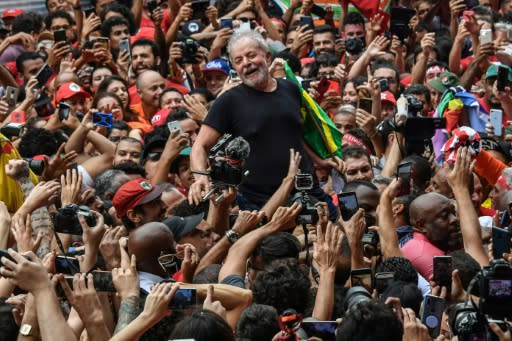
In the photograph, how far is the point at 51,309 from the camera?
5.70 metres

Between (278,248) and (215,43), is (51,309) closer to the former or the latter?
(278,248)

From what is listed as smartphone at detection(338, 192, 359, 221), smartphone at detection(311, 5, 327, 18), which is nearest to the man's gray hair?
smartphone at detection(338, 192, 359, 221)

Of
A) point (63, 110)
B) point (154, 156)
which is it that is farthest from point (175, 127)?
point (63, 110)

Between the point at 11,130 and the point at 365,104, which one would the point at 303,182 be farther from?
the point at 365,104

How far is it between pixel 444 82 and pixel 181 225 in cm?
435

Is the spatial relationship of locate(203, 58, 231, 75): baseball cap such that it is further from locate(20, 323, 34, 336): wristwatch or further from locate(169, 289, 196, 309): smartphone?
locate(169, 289, 196, 309): smartphone

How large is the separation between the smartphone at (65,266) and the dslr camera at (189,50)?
5760mm

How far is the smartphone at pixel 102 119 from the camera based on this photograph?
1002 cm

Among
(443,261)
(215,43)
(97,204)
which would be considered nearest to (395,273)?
(443,261)

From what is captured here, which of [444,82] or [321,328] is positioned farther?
[444,82]

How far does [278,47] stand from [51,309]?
787 cm

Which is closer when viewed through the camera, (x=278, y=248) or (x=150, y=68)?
(x=278, y=248)

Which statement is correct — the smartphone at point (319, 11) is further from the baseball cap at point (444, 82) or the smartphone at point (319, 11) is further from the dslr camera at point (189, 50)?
the baseball cap at point (444, 82)

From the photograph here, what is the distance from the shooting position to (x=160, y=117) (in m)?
10.9
